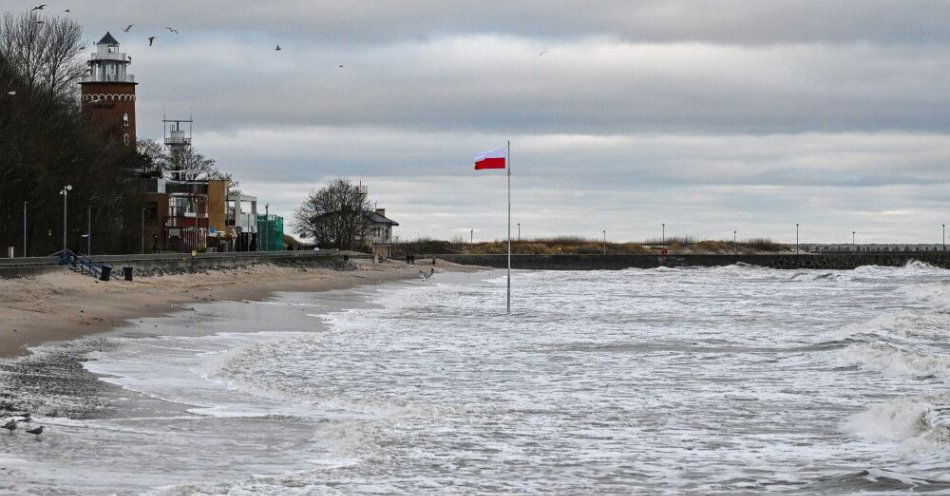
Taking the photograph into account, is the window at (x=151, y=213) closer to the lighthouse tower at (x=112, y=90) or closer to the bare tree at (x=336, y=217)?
the lighthouse tower at (x=112, y=90)

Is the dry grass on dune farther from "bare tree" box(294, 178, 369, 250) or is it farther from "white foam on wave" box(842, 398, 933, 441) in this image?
"white foam on wave" box(842, 398, 933, 441)

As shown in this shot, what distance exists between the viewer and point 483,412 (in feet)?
59.9

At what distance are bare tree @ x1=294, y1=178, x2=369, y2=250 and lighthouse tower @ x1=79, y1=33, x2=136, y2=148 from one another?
42904 millimetres

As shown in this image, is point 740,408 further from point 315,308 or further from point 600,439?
point 315,308

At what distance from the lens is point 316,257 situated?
100 m

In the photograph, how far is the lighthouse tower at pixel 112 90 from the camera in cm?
10938

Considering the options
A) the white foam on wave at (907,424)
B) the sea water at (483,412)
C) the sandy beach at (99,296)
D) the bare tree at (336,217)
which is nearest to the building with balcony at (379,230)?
the bare tree at (336,217)

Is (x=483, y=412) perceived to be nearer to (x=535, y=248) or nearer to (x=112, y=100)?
(x=112, y=100)

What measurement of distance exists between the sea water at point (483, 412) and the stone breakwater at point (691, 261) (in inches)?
4364

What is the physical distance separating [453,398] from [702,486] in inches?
286

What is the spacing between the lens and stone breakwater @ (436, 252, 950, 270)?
14650 cm

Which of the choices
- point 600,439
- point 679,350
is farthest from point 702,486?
point 679,350

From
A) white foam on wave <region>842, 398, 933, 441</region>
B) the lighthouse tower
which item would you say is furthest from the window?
white foam on wave <region>842, 398, 933, 441</region>

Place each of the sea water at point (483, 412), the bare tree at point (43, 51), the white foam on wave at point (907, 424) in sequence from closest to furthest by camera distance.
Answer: the sea water at point (483, 412) < the white foam on wave at point (907, 424) < the bare tree at point (43, 51)
